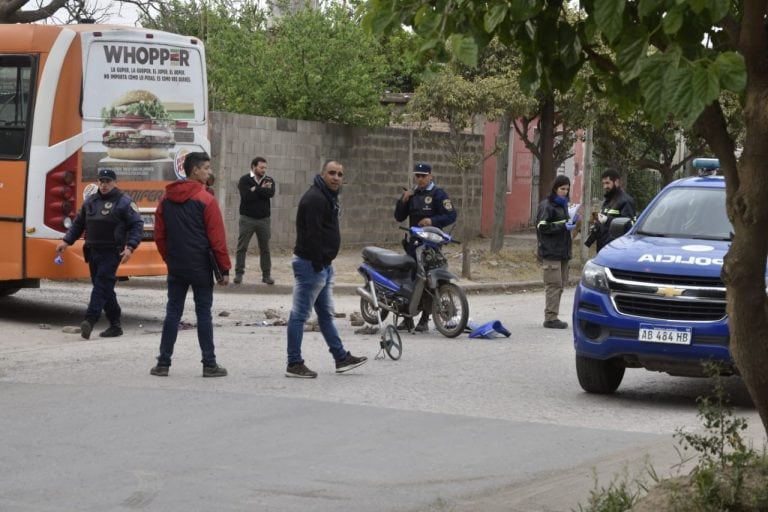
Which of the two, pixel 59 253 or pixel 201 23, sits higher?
pixel 201 23

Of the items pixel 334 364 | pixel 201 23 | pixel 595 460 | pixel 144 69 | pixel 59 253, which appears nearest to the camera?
pixel 595 460

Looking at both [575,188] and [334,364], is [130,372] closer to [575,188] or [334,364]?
[334,364]

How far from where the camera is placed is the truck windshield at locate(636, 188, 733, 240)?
1184 cm

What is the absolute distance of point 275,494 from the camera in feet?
24.6

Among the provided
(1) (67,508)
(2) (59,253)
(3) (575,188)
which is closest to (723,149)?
(1) (67,508)

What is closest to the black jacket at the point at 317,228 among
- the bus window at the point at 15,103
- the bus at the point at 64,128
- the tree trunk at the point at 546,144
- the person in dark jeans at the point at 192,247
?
the person in dark jeans at the point at 192,247

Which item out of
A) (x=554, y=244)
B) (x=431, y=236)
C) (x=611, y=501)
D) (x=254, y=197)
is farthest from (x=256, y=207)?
(x=611, y=501)

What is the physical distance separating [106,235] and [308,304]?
3408mm

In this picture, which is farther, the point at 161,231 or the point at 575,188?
the point at 575,188

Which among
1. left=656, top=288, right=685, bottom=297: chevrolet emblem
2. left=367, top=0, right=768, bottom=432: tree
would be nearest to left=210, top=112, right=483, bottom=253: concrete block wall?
left=656, top=288, right=685, bottom=297: chevrolet emblem

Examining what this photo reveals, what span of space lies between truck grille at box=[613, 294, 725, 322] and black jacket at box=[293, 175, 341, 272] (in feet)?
8.17

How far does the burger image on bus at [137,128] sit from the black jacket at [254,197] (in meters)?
4.00

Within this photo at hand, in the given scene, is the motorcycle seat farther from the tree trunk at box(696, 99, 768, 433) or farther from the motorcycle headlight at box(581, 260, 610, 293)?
the tree trunk at box(696, 99, 768, 433)

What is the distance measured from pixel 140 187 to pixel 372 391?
19.4ft
